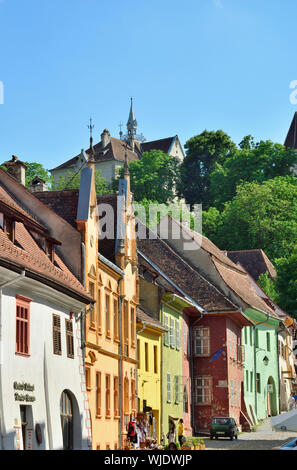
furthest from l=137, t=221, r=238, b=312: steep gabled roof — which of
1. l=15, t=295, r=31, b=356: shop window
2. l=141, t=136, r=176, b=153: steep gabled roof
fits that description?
l=141, t=136, r=176, b=153: steep gabled roof

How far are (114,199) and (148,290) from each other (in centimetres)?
691

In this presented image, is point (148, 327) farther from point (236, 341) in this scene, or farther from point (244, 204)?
point (244, 204)

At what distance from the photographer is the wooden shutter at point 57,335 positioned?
27125mm

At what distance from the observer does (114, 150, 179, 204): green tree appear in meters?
127

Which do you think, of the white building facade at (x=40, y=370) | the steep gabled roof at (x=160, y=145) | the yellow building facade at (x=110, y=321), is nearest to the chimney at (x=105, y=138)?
the steep gabled roof at (x=160, y=145)

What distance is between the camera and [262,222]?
4003 inches

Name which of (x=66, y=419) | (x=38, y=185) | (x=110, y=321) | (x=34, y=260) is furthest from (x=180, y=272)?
(x=34, y=260)

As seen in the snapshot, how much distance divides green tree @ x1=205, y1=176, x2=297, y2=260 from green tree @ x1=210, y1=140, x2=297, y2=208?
39.0 feet

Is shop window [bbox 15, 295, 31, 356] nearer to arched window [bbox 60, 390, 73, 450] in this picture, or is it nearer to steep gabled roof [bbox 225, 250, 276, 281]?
arched window [bbox 60, 390, 73, 450]

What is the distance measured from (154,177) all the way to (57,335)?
103 meters

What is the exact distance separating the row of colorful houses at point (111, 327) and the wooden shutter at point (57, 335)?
1.2 inches

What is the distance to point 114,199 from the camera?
132ft

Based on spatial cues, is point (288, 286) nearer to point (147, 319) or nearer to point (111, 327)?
point (147, 319)
